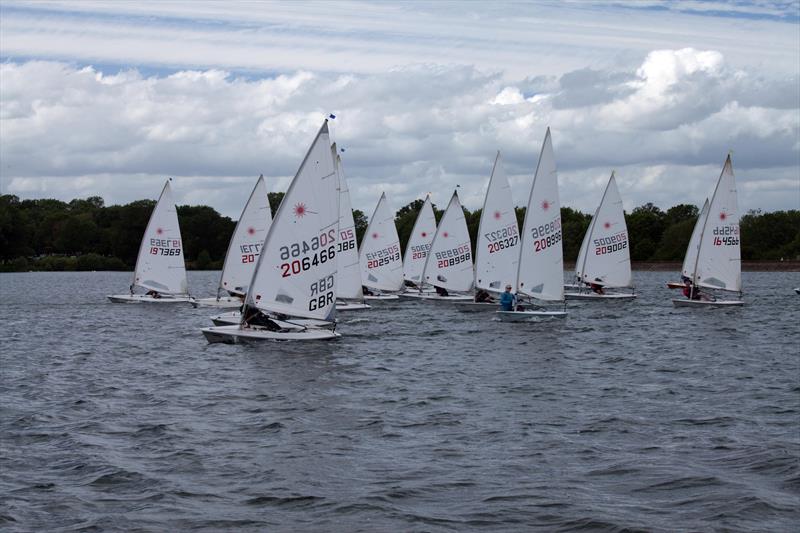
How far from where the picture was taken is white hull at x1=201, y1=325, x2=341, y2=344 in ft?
97.6

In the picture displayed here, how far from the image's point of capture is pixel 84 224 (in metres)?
161

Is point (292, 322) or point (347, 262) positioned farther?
point (347, 262)

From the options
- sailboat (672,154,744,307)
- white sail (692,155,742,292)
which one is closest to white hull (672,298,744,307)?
sailboat (672,154,744,307)

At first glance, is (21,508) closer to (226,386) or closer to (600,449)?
(600,449)

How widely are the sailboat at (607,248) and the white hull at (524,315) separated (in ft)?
49.9

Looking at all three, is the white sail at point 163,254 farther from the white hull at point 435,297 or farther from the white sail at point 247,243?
the white hull at point 435,297

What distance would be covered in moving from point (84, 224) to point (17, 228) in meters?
18.1

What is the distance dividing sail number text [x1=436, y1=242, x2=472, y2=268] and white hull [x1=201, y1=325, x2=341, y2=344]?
24.8 metres

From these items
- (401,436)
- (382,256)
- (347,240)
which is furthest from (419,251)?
(401,436)

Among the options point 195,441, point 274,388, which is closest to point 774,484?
point 195,441

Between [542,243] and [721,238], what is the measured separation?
11.3 meters

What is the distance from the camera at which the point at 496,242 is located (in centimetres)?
4819

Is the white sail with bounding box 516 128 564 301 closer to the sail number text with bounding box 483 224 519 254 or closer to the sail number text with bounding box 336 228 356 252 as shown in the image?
the sail number text with bounding box 483 224 519 254

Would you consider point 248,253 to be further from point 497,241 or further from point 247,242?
point 497,241
